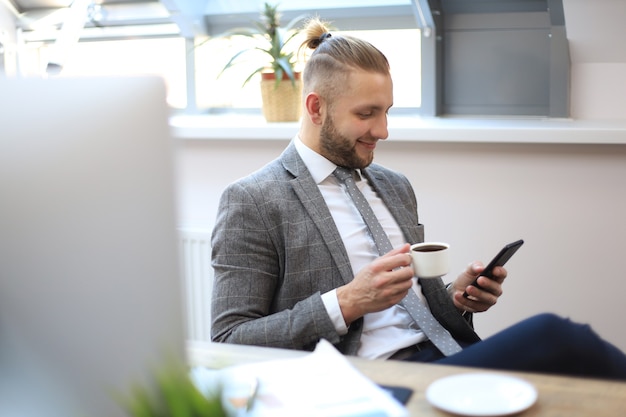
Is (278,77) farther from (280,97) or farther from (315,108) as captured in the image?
(315,108)

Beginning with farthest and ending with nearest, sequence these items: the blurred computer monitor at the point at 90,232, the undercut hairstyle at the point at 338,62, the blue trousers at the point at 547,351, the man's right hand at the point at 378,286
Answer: the undercut hairstyle at the point at 338,62 < the man's right hand at the point at 378,286 < the blue trousers at the point at 547,351 < the blurred computer monitor at the point at 90,232

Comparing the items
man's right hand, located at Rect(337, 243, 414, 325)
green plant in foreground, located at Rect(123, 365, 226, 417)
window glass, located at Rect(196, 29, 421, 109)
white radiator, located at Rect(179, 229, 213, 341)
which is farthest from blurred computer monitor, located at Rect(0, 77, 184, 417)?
window glass, located at Rect(196, 29, 421, 109)

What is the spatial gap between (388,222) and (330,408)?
951 millimetres

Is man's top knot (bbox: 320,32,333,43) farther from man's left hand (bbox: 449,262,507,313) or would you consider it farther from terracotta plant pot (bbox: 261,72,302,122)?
terracotta plant pot (bbox: 261,72,302,122)

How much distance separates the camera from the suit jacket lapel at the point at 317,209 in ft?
5.62

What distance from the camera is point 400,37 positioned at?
2.91 meters

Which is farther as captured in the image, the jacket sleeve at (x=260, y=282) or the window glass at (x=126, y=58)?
the window glass at (x=126, y=58)

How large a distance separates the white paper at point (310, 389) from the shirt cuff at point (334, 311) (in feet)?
1.44

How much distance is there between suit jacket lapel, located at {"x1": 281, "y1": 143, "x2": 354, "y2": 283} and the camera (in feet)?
5.62

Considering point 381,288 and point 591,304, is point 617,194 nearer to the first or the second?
point 591,304

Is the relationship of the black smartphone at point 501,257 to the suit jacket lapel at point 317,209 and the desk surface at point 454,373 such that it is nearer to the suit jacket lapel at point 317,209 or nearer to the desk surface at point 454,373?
the suit jacket lapel at point 317,209

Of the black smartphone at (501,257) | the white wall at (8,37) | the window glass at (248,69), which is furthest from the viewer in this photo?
the white wall at (8,37)

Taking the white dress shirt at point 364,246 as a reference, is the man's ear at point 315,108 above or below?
above

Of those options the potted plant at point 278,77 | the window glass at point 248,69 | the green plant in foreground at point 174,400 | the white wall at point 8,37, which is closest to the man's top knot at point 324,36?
the potted plant at point 278,77
